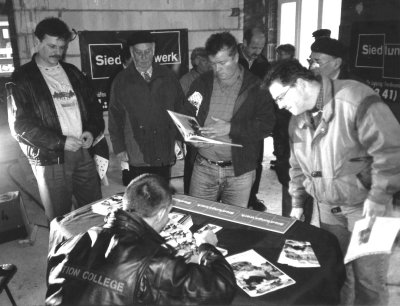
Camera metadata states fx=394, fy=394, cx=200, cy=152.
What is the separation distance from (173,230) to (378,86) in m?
3.93

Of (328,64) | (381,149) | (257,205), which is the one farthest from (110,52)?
(381,149)

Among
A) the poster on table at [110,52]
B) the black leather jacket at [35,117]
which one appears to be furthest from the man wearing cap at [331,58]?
the poster on table at [110,52]

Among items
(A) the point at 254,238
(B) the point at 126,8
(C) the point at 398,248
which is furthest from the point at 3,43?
(C) the point at 398,248

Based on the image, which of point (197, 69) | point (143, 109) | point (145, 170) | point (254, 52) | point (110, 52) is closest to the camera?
point (143, 109)

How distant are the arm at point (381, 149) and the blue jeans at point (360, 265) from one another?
7.9 inches

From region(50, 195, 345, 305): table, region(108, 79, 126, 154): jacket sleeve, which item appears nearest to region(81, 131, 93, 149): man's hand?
region(108, 79, 126, 154): jacket sleeve

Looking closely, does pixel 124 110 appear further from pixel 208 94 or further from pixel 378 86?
pixel 378 86

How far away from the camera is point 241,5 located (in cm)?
730

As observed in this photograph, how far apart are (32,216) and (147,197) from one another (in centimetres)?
346

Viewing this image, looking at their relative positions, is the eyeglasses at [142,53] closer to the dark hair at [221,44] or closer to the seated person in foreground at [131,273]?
the dark hair at [221,44]

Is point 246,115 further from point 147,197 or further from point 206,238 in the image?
point 147,197

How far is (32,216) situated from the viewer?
462cm

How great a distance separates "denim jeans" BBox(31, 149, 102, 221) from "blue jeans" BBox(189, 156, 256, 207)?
36.6 inches

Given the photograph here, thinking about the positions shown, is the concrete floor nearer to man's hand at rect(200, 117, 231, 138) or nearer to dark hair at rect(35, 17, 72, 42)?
man's hand at rect(200, 117, 231, 138)
